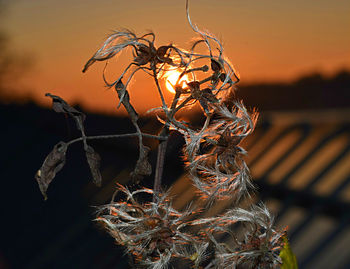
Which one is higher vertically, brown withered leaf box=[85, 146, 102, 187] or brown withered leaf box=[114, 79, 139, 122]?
brown withered leaf box=[114, 79, 139, 122]

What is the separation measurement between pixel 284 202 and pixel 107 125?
7.55 feet

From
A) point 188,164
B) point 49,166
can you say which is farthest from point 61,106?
point 188,164

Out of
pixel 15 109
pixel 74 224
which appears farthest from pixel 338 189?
pixel 15 109

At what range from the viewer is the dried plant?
620 mm

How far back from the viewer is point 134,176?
61cm

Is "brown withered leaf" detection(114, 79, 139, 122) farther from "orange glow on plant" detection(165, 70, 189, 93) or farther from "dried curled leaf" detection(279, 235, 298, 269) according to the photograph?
"dried curled leaf" detection(279, 235, 298, 269)

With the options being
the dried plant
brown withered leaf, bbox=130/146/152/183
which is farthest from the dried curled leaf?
brown withered leaf, bbox=130/146/152/183

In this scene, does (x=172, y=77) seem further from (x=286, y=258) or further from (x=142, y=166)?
(x=286, y=258)

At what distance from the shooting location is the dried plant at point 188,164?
2.03 feet

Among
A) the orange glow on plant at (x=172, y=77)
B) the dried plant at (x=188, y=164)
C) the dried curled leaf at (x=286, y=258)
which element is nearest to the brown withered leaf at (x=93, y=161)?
the dried plant at (x=188, y=164)

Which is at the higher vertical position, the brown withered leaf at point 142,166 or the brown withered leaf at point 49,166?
the brown withered leaf at point 142,166

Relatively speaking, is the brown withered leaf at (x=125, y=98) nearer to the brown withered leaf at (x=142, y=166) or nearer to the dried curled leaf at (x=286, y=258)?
the brown withered leaf at (x=142, y=166)

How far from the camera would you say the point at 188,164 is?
2.18 ft

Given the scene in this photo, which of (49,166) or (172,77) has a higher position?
(172,77)
